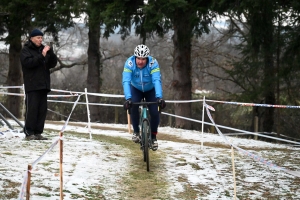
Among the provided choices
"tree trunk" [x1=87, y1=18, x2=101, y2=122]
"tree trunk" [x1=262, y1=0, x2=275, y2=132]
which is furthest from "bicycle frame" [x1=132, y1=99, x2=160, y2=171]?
"tree trunk" [x1=87, y1=18, x2=101, y2=122]

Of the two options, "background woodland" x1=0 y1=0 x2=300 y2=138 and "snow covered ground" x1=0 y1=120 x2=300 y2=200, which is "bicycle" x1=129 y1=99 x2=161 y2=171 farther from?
"background woodland" x1=0 y1=0 x2=300 y2=138

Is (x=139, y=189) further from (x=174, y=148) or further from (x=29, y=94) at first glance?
(x=174, y=148)

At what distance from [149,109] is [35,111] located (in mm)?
2573

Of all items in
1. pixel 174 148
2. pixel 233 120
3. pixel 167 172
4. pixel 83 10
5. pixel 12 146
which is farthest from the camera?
pixel 233 120

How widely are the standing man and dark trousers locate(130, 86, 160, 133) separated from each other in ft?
6.47

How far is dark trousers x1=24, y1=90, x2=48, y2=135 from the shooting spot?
10.2 meters

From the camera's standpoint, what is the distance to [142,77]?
9.07 metres

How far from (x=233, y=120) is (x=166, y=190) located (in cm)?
2475

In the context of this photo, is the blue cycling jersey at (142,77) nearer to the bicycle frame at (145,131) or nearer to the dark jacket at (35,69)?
the bicycle frame at (145,131)

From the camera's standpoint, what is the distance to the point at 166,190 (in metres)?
7.48

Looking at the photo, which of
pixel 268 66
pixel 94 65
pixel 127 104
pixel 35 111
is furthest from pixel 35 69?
pixel 94 65

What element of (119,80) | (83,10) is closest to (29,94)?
(83,10)

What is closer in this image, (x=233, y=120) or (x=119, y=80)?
(x=233, y=120)

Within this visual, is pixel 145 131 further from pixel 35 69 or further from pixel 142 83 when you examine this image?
pixel 35 69
